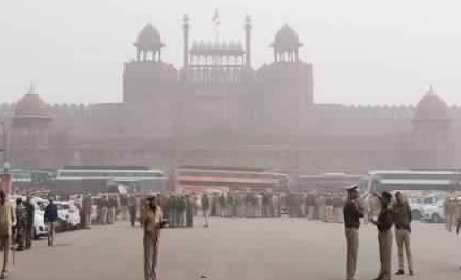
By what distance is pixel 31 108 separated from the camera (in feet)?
232

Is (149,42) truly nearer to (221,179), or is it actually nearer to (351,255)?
(221,179)

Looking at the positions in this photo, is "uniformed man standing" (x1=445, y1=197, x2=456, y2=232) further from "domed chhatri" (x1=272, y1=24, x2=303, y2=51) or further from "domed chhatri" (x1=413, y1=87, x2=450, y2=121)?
"domed chhatri" (x1=272, y1=24, x2=303, y2=51)

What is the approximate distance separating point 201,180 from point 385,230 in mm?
36443

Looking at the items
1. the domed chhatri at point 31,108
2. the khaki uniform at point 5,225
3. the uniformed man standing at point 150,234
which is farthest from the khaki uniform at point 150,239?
the domed chhatri at point 31,108

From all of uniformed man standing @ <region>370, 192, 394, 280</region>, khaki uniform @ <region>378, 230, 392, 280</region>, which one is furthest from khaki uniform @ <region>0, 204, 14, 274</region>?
khaki uniform @ <region>378, 230, 392, 280</region>

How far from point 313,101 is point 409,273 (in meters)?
65.4

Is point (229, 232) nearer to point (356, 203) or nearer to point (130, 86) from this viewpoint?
point (356, 203)

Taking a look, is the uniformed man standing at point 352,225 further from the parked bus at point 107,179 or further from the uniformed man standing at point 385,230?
the parked bus at point 107,179

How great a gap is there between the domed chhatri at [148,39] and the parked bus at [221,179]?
1107 inches

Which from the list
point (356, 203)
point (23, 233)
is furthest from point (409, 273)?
point (23, 233)

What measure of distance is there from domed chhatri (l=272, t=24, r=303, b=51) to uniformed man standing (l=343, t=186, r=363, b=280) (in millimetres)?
65595

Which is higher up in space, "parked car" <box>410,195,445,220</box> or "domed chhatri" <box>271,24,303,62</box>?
"domed chhatri" <box>271,24,303,62</box>

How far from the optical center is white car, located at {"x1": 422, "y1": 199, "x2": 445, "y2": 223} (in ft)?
93.2

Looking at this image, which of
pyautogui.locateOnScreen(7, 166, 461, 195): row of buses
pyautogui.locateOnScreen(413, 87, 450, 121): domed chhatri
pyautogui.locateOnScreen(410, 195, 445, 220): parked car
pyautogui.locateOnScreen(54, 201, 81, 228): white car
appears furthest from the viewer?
pyautogui.locateOnScreen(413, 87, 450, 121): domed chhatri
